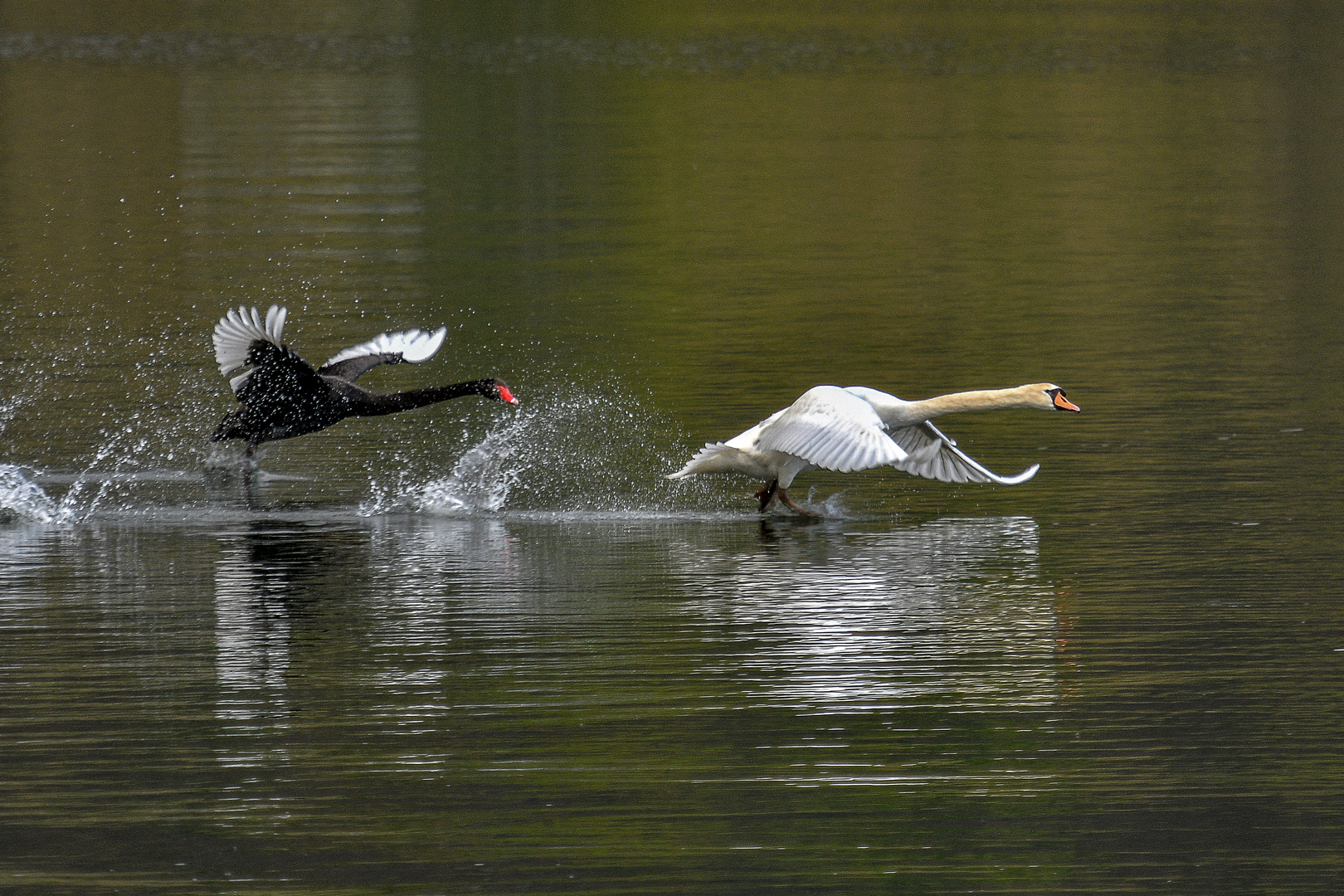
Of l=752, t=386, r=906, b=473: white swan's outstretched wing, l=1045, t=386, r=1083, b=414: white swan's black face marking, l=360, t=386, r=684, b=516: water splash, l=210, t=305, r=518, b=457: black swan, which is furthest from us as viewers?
l=210, t=305, r=518, b=457: black swan

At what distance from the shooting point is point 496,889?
21.6ft

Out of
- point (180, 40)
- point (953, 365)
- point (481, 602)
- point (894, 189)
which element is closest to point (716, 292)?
point (953, 365)

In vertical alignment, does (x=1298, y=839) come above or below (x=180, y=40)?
below

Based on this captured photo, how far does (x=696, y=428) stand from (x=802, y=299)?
6795mm

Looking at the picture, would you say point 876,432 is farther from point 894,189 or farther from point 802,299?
point 894,189

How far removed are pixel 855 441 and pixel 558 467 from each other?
2.90m

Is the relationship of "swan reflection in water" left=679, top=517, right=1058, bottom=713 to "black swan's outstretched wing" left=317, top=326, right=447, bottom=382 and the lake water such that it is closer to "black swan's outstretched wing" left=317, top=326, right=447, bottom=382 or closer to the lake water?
the lake water

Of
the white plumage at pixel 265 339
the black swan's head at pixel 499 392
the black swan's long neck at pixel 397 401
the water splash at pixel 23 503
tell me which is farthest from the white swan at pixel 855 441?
the water splash at pixel 23 503

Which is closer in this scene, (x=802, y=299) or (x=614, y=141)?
(x=802, y=299)

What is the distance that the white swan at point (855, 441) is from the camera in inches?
455

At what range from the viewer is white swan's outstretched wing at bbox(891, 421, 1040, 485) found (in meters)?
12.7

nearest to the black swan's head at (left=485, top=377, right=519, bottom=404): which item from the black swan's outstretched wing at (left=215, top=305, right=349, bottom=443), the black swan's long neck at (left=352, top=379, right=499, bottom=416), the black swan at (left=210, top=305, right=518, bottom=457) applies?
the black swan at (left=210, top=305, right=518, bottom=457)

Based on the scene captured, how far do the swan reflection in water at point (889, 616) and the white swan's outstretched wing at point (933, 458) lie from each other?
0.55 metres

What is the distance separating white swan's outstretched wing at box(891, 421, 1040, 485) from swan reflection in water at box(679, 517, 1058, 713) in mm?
548
